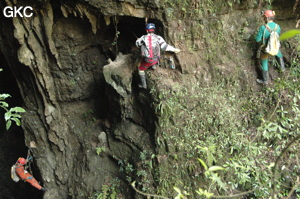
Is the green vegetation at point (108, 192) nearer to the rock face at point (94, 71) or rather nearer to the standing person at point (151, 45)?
the rock face at point (94, 71)

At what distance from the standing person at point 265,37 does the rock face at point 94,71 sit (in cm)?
40

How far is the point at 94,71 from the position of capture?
7.92 m

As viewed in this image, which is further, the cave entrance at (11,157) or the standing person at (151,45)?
the cave entrance at (11,157)

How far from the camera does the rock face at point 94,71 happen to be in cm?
638

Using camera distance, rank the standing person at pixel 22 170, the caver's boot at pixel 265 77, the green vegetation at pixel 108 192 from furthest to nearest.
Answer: the standing person at pixel 22 170, the green vegetation at pixel 108 192, the caver's boot at pixel 265 77

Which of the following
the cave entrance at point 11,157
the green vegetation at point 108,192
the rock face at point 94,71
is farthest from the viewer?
the cave entrance at point 11,157

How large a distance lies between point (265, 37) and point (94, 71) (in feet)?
16.2

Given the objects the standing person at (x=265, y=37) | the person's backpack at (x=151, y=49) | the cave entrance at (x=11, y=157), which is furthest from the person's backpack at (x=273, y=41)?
the cave entrance at (x=11, y=157)

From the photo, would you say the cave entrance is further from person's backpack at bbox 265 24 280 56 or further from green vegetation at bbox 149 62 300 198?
person's backpack at bbox 265 24 280 56

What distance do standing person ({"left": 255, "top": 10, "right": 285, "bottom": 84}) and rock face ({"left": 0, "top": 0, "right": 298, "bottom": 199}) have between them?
40 centimetres

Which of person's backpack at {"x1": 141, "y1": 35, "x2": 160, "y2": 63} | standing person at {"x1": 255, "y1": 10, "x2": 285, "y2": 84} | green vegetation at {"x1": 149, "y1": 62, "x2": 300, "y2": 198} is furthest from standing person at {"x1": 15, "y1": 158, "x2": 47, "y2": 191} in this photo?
standing person at {"x1": 255, "y1": 10, "x2": 285, "y2": 84}

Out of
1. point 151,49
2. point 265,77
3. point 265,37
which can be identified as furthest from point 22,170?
point 265,37

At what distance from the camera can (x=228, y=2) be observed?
6711mm

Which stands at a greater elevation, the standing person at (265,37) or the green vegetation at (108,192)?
the standing person at (265,37)
